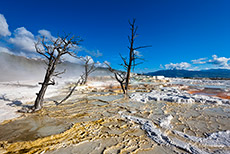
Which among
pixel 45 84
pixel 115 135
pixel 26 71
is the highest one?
pixel 26 71

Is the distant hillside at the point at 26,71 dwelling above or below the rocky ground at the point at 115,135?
above

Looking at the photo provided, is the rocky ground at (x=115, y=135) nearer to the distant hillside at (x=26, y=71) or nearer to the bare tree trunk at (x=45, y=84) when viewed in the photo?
the bare tree trunk at (x=45, y=84)

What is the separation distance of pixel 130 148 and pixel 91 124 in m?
1.65

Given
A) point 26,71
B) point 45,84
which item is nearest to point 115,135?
point 45,84

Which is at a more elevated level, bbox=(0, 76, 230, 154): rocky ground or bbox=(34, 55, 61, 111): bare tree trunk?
bbox=(34, 55, 61, 111): bare tree trunk

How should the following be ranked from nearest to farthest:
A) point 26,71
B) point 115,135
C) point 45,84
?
point 115,135 < point 45,84 < point 26,71

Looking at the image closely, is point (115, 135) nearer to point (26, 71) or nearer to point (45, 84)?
point (45, 84)

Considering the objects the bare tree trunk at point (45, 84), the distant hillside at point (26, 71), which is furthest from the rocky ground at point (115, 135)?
the distant hillside at point (26, 71)

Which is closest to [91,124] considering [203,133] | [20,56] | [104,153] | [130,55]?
[104,153]

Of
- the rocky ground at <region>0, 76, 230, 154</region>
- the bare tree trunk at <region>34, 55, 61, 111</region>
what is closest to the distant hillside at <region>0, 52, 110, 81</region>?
the bare tree trunk at <region>34, 55, 61, 111</region>

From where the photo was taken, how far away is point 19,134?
9.93ft

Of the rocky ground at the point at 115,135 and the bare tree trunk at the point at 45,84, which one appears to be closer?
the rocky ground at the point at 115,135

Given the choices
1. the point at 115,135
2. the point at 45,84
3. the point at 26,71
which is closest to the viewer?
the point at 115,135

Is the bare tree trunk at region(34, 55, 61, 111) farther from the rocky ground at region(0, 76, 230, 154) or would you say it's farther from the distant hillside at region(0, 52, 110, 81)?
the distant hillside at region(0, 52, 110, 81)
